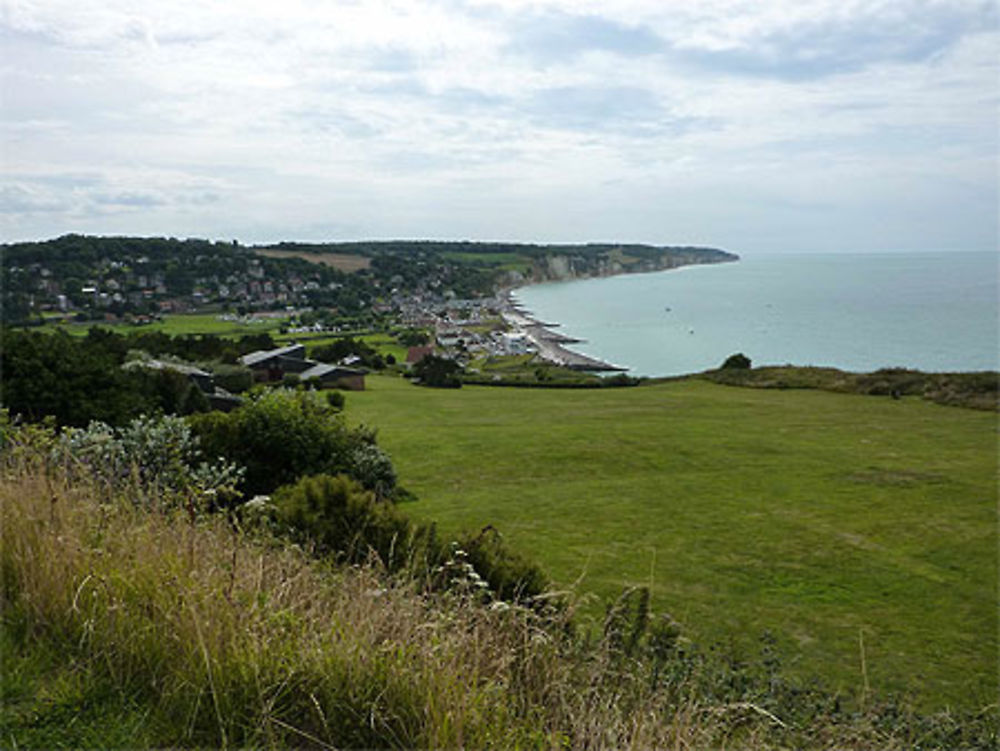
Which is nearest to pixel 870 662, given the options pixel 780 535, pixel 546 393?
pixel 780 535

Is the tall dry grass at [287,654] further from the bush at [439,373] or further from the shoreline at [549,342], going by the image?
the shoreline at [549,342]

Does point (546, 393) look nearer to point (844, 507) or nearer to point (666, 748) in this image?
point (844, 507)

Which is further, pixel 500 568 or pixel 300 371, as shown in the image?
pixel 300 371

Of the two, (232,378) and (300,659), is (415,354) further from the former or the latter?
(300,659)

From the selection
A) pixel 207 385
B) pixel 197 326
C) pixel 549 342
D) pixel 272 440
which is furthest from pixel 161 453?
pixel 549 342

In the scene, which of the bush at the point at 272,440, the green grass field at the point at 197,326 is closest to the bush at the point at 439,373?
the green grass field at the point at 197,326

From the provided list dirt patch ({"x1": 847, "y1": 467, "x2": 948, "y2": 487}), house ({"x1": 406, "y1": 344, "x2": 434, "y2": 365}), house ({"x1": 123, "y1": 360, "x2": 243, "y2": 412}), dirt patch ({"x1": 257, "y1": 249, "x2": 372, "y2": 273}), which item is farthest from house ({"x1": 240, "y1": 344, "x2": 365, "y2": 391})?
dirt patch ({"x1": 257, "y1": 249, "x2": 372, "y2": 273})
